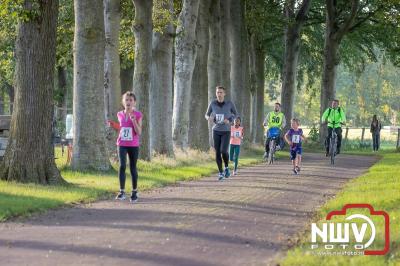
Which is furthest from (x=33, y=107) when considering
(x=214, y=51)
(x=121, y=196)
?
(x=214, y=51)

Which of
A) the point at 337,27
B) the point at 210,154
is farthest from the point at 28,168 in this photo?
the point at 337,27

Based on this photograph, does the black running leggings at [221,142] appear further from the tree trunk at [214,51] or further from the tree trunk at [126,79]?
the tree trunk at [126,79]

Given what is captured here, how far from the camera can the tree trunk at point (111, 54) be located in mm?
21969

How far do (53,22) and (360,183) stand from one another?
7170 mm

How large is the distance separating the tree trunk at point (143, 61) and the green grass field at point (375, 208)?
6.22m

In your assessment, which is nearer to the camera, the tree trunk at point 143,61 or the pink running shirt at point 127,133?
the pink running shirt at point 127,133

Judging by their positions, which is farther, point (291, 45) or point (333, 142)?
point (291, 45)

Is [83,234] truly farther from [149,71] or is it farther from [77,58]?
[149,71]

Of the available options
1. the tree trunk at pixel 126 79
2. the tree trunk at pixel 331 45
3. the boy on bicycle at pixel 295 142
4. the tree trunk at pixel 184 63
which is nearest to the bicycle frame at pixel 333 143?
the boy on bicycle at pixel 295 142

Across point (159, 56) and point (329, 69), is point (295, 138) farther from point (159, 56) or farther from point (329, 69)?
point (329, 69)

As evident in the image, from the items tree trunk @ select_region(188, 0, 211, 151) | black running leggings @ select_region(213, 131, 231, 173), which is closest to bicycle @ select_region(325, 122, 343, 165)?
tree trunk @ select_region(188, 0, 211, 151)

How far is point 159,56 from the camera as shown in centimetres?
2503

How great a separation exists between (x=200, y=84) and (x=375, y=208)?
18856mm

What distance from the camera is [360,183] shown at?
57.3 ft
